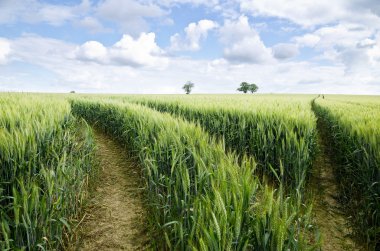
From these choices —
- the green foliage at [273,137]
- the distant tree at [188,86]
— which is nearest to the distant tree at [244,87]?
the distant tree at [188,86]

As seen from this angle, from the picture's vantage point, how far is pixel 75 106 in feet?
57.1

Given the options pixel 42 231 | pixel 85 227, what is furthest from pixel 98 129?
pixel 42 231

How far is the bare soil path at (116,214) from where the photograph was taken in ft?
12.0

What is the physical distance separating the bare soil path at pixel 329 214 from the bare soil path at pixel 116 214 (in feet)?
8.36

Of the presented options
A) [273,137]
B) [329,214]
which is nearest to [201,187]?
[329,214]

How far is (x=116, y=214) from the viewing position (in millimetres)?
4477

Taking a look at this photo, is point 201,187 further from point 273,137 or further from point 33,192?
point 273,137

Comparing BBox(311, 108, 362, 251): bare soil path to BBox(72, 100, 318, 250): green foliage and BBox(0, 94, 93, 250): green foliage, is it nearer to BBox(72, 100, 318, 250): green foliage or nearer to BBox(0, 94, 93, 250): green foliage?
BBox(72, 100, 318, 250): green foliage

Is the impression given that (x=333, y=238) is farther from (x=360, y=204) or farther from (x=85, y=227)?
(x=85, y=227)

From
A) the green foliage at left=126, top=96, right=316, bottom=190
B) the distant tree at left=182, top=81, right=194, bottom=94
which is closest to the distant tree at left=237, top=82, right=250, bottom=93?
the distant tree at left=182, top=81, right=194, bottom=94

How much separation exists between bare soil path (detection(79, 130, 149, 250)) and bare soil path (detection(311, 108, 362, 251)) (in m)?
2.55

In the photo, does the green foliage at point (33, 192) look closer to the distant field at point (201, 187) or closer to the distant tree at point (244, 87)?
the distant field at point (201, 187)

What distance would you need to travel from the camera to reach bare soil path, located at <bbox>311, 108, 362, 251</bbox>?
403 cm

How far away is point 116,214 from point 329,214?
3.46 metres
